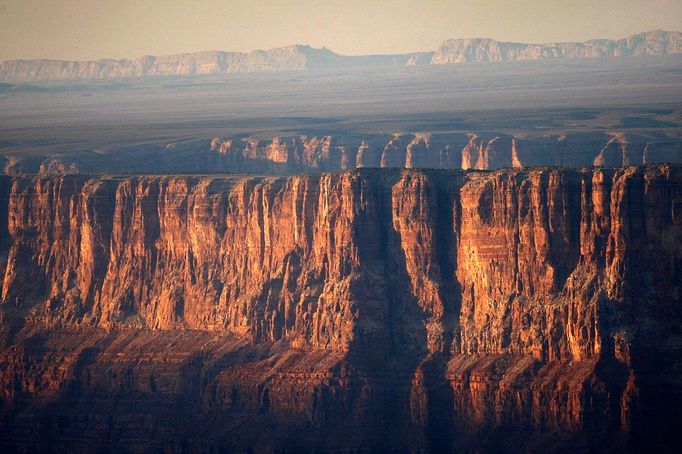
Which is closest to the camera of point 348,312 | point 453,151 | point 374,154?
point 348,312

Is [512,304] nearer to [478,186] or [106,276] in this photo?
[478,186]

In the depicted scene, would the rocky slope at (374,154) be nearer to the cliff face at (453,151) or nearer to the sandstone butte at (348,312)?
the cliff face at (453,151)

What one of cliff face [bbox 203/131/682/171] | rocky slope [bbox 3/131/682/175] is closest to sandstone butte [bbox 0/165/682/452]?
rocky slope [bbox 3/131/682/175]

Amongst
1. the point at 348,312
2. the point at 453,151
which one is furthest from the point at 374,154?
the point at 348,312

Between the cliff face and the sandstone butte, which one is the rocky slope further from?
the sandstone butte

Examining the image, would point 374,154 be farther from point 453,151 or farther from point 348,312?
point 348,312

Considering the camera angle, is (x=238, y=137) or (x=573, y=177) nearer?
(x=573, y=177)

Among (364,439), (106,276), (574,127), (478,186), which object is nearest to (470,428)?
(364,439)

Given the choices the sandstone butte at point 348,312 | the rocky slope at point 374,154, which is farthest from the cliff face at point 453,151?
the sandstone butte at point 348,312
